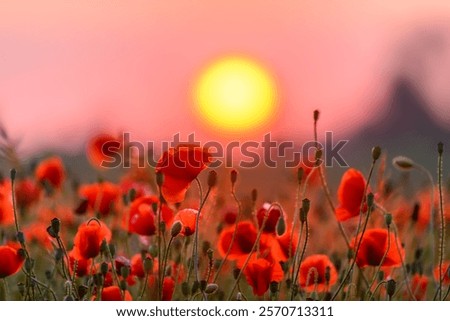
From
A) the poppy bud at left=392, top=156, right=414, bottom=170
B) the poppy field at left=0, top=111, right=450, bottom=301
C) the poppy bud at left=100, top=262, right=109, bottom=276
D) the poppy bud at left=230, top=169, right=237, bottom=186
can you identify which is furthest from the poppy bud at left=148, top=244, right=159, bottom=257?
the poppy bud at left=392, top=156, right=414, bottom=170

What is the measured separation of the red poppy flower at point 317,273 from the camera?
6.34ft

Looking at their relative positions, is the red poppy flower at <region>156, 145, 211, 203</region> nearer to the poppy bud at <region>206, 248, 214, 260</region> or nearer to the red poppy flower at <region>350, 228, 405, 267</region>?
the poppy bud at <region>206, 248, 214, 260</region>

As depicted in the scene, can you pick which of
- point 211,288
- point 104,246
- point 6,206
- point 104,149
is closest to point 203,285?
point 211,288

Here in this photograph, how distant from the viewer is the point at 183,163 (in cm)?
177

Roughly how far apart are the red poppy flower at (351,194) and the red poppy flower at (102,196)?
22.3 inches

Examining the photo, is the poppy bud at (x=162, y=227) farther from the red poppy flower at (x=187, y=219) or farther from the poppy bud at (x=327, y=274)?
the poppy bud at (x=327, y=274)

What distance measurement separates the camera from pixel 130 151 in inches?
90.7

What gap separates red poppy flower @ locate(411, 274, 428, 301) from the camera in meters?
2.00

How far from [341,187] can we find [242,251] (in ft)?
0.83

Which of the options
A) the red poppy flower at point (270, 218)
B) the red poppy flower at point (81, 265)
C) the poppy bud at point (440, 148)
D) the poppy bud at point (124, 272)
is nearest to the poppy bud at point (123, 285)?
the poppy bud at point (124, 272)
